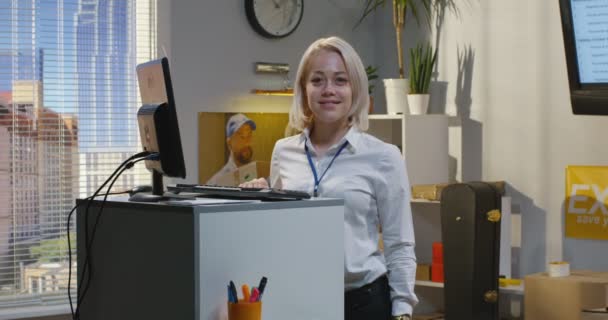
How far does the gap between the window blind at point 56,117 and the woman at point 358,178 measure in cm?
228

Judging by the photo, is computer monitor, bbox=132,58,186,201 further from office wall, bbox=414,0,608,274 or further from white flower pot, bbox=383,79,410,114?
white flower pot, bbox=383,79,410,114

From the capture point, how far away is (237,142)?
4.73m

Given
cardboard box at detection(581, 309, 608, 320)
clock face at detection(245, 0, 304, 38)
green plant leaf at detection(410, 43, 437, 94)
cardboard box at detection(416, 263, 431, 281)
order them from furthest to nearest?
clock face at detection(245, 0, 304, 38), green plant leaf at detection(410, 43, 437, 94), cardboard box at detection(416, 263, 431, 281), cardboard box at detection(581, 309, 608, 320)

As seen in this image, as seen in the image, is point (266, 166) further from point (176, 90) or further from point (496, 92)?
point (496, 92)

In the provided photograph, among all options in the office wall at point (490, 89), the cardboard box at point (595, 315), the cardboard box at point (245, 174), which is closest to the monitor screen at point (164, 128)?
the cardboard box at point (595, 315)

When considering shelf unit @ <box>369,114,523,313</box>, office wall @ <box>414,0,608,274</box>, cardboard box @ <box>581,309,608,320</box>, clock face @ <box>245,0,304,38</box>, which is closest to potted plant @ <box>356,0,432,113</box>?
shelf unit @ <box>369,114,523,313</box>

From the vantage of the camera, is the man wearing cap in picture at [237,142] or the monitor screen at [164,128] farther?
the man wearing cap in picture at [237,142]

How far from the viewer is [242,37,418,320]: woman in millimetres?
2197

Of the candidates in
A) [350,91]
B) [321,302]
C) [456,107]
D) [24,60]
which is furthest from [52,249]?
[321,302]

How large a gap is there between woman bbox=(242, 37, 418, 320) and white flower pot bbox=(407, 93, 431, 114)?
7.63ft

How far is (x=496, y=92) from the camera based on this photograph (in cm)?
454

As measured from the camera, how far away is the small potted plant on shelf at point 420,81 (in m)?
4.62

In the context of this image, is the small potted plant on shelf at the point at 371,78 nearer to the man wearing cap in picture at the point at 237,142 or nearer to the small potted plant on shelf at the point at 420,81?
the small potted plant on shelf at the point at 420,81

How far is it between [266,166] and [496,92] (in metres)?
1.27
